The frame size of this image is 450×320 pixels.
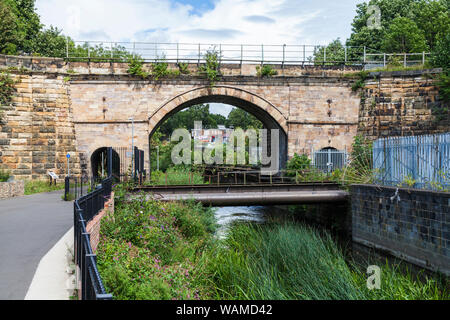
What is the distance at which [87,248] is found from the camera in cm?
496

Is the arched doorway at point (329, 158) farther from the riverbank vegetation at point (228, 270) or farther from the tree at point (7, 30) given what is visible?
the tree at point (7, 30)

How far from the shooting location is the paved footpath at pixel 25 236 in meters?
Answer: 6.32

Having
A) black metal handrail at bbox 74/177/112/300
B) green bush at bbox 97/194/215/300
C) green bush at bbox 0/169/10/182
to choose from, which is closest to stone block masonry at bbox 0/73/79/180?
green bush at bbox 0/169/10/182

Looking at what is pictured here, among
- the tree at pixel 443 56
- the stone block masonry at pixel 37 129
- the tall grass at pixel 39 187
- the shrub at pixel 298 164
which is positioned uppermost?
the tree at pixel 443 56

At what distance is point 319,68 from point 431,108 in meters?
6.79

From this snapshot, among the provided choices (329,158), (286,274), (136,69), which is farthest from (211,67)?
(286,274)

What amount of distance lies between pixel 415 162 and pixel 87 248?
1253 cm

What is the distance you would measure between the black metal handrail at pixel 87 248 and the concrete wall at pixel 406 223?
8962 millimetres

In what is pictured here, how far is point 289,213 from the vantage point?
24.0 meters

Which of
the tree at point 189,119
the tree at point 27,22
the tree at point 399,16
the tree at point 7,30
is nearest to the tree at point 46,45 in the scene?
the tree at point 27,22

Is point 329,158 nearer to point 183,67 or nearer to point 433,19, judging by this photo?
point 183,67

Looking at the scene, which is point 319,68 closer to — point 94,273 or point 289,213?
point 289,213
